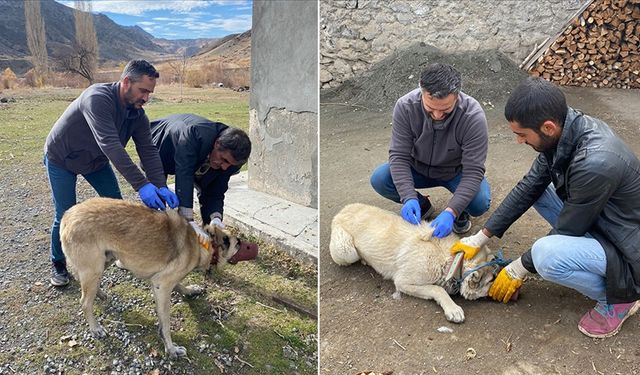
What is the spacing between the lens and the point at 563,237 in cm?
291

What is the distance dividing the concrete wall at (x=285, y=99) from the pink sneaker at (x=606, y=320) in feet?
9.23

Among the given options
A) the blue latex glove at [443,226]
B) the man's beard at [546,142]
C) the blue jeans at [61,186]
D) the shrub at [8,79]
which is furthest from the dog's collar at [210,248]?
the shrub at [8,79]

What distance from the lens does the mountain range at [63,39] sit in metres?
4.20

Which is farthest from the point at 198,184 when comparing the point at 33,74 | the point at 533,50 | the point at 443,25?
the point at 533,50

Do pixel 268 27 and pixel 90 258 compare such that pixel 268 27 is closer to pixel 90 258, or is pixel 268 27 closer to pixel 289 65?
pixel 289 65

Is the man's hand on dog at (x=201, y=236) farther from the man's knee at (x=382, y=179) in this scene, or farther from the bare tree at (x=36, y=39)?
the bare tree at (x=36, y=39)

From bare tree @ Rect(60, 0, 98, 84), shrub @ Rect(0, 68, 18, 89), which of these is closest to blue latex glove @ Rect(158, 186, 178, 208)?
bare tree @ Rect(60, 0, 98, 84)

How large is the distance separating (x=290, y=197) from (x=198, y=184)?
1.46 meters

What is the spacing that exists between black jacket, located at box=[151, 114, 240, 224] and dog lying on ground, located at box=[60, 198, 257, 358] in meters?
0.31

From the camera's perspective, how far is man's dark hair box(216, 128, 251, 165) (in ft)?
10.9

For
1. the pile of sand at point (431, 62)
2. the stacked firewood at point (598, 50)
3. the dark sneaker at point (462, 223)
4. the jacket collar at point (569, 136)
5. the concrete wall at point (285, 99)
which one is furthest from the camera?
the pile of sand at point (431, 62)

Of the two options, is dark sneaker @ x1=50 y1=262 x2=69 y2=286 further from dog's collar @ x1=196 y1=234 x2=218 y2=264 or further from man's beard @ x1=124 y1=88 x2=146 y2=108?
man's beard @ x1=124 y1=88 x2=146 y2=108

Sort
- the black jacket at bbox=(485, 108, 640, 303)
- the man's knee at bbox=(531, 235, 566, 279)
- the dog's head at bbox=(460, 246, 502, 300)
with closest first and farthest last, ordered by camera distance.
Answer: the black jacket at bbox=(485, 108, 640, 303), the man's knee at bbox=(531, 235, 566, 279), the dog's head at bbox=(460, 246, 502, 300)

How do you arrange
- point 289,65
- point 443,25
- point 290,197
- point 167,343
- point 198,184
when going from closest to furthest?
point 167,343 < point 198,184 < point 289,65 < point 290,197 < point 443,25
